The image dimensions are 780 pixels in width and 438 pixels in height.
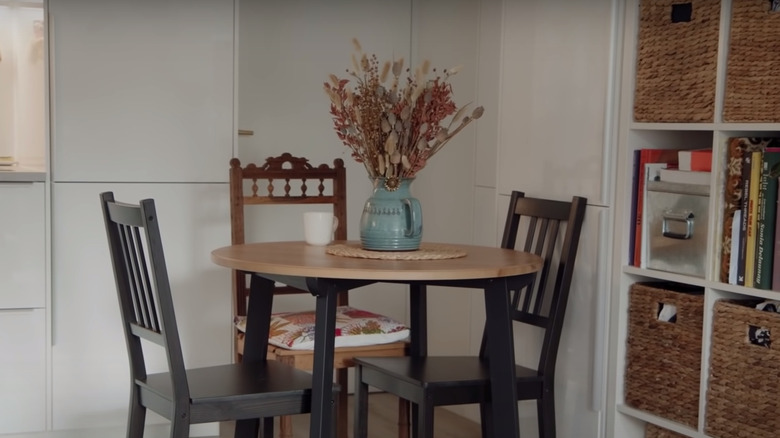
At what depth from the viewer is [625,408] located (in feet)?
9.55

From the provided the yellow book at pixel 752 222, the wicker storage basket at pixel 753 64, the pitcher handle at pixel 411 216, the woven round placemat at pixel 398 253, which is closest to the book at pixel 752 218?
the yellow book at pixel 752 222

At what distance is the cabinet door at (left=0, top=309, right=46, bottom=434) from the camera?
11.0ft

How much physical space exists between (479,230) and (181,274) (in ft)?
3.49

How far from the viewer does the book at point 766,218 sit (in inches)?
97.3

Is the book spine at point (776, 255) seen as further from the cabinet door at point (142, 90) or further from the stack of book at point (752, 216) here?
the cabinet door at point (142, 90)

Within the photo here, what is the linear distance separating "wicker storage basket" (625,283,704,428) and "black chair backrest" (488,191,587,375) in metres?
0.20

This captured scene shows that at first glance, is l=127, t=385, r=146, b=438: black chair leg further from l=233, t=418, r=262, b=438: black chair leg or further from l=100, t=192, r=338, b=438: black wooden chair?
l=233, t=418, r=262, b=438: black chair leg

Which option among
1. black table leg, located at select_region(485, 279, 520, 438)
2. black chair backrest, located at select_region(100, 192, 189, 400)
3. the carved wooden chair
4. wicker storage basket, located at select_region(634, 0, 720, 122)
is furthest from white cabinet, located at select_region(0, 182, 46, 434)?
wicker storage basket, located at select_region(634, 0, 720, 122)

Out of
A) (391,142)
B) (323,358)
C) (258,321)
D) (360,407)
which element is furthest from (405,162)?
(360,407)

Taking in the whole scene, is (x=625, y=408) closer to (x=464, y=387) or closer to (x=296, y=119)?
(x=464, y=387)

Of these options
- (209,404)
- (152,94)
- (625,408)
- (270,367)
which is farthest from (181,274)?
(625,408)

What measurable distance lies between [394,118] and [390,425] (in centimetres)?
Answer: 157

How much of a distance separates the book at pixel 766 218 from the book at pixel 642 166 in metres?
0.38

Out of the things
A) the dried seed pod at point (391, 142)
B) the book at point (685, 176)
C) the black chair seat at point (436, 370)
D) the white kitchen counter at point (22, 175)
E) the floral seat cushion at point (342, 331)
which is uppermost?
the dried seed pod at point (391, 142)
